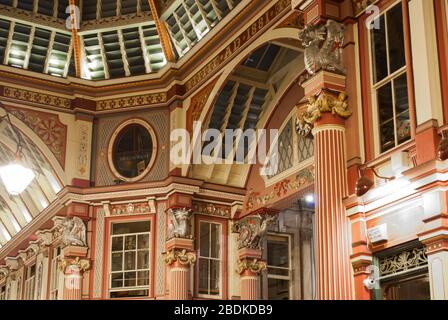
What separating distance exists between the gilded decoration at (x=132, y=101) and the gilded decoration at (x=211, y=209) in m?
2.68

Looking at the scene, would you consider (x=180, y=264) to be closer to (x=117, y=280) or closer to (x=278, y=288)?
(x=117, y=280)

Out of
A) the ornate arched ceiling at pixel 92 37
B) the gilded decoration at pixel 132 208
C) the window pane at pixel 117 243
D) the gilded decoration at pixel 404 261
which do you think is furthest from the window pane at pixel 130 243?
the gilded decoration at pixel 404 261

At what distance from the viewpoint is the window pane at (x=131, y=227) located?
63.6 feet

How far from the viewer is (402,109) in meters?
11.5

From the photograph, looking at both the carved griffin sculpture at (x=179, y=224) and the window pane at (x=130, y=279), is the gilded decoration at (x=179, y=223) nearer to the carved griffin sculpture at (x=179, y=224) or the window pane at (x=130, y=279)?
the carved griffin sculpture at (x=179, y=224)

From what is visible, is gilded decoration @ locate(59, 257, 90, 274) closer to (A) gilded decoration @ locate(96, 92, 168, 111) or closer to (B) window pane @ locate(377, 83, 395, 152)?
(A) gilded decoration @ locate(96, 92, 168, 111)

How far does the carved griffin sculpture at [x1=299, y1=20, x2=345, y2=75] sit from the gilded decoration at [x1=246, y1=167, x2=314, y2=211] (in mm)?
4486

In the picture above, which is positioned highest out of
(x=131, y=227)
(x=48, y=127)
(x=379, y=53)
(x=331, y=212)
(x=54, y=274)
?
(x=48, y=127)

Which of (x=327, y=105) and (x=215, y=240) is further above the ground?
(x=327, y=105)

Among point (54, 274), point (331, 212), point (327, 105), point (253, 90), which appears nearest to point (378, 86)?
point (327, 105)

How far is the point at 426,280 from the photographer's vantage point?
10.7 metres

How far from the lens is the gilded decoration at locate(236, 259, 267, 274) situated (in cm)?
1856

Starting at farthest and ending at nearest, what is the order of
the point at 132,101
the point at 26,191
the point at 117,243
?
the point at 26,191, the point at 132,101, the point at 117,243

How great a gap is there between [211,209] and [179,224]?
118 cm
